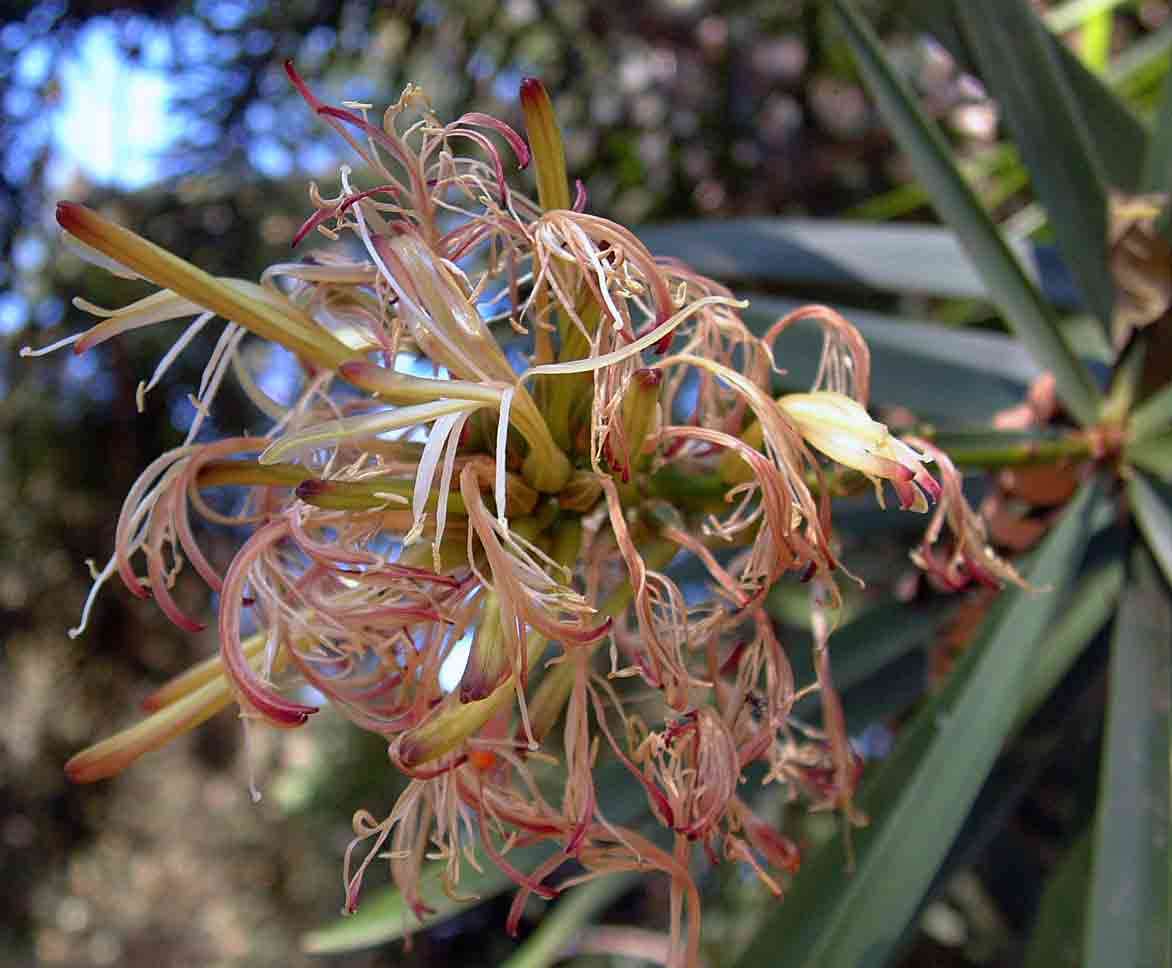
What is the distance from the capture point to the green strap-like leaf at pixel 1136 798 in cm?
65

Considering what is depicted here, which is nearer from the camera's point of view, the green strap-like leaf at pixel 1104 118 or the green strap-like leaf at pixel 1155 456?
the green strap-like leaf at pixel 1155 456

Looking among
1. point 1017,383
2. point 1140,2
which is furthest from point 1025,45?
point 1140,2

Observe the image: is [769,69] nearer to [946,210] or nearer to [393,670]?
[946,210]

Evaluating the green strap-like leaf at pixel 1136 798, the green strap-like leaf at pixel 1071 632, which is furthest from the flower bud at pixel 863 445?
the green strap-like leaf at pixel 1071 632

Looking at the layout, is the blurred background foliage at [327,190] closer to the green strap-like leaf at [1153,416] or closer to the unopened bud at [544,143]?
the green strap-like leaf at [1153,416]

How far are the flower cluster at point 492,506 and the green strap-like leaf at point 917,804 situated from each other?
0.04m

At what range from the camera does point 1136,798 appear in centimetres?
73

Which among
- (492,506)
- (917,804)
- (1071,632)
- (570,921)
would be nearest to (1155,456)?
(1071,632)

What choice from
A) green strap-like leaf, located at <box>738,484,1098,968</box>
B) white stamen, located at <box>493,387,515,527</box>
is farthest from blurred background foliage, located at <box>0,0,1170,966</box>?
white stamen, located at <box>493,387,515,527</box>

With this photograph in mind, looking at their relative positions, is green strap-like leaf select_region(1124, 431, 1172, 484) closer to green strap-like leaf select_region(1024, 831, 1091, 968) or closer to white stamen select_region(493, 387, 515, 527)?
green strap-like leaf select_region(1024, 831, 1091, 968)

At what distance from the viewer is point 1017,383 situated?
1.04 meters

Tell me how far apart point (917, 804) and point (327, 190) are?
4.44 ft

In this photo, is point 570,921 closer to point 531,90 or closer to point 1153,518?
point 1153,518

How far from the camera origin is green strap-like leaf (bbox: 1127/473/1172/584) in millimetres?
809
